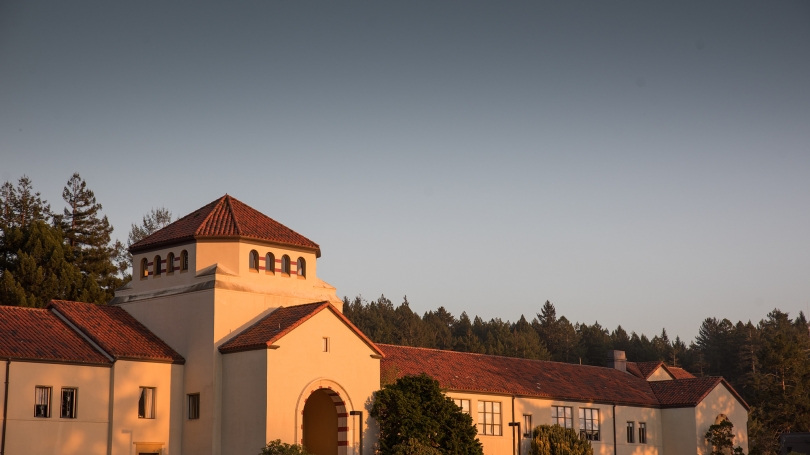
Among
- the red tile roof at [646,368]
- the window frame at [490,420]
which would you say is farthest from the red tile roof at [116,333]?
the red tile roof at [646,368]

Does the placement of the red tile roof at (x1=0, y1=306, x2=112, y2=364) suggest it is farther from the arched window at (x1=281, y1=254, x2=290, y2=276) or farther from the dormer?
the arched window at (x1=281, y1=254, x2=290, y2=276)

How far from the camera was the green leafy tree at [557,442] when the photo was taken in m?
46.3

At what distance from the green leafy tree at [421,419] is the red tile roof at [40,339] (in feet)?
38.2

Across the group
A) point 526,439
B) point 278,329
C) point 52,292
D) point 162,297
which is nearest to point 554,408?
point 526,439

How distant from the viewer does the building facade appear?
3594cm

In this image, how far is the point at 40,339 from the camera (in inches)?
1441

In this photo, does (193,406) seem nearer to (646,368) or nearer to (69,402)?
(69,402)

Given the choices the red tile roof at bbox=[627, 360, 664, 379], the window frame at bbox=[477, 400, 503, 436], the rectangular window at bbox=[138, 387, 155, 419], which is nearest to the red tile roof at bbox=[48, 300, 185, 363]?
the rectangular window at bbox=[138, 387, 155, 419]

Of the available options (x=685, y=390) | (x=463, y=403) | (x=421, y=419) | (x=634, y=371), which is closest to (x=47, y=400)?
(x=421, y=419)

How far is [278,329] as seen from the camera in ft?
125

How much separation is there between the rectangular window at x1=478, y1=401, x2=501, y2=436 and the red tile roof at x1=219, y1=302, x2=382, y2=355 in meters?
8.49

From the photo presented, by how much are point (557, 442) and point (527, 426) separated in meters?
2.25

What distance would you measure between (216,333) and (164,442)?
490cm

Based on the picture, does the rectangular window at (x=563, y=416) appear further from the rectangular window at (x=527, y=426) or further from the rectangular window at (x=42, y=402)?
the rectangular window at (x=42, y=402)
